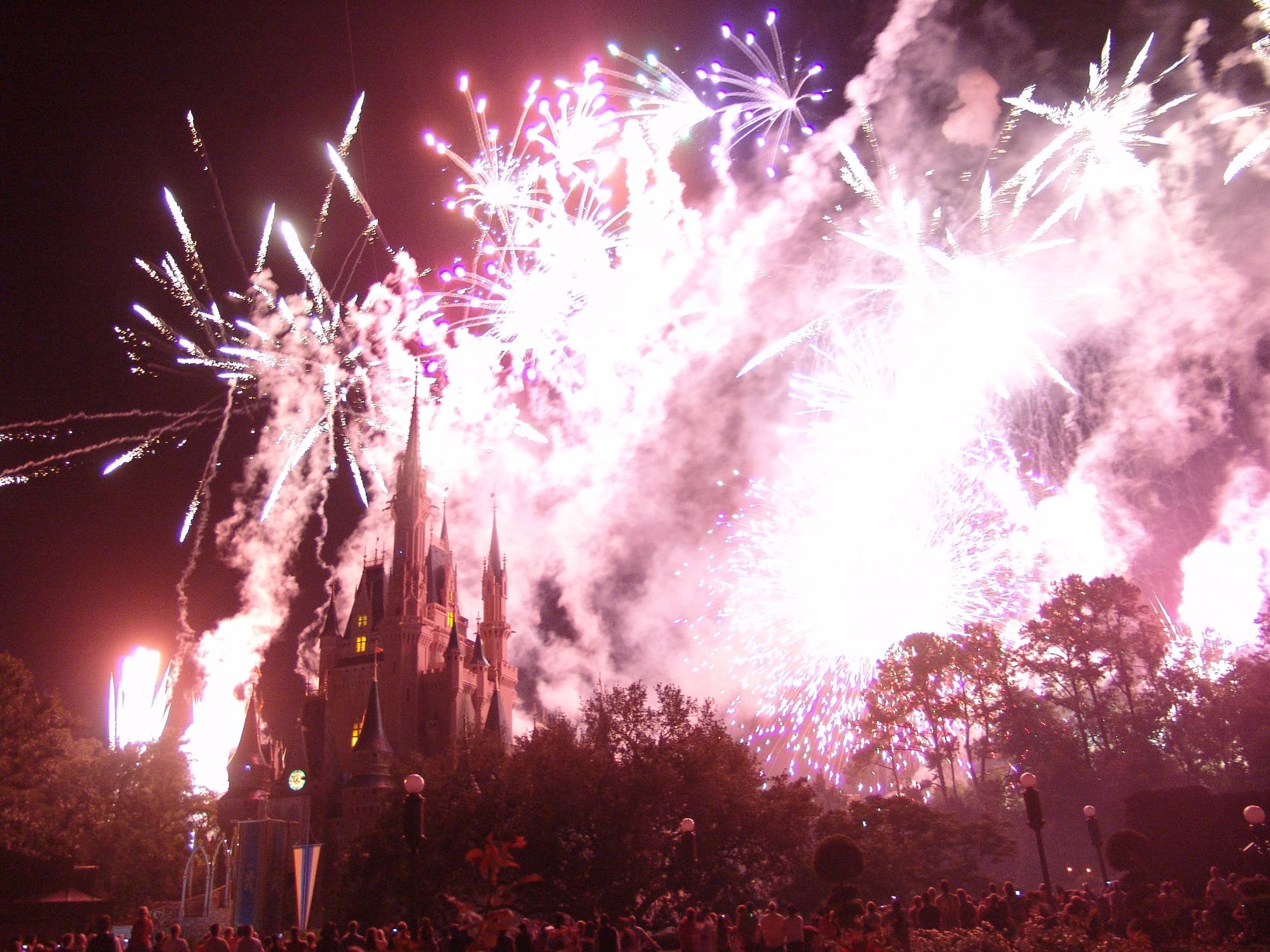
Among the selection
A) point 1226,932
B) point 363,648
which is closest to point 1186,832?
point 1226,932

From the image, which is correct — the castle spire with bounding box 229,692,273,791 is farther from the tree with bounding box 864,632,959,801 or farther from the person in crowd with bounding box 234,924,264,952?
the person in crowd with bounding box 234,924,264,952

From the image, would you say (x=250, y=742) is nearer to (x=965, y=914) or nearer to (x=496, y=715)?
(x=496, y=715)

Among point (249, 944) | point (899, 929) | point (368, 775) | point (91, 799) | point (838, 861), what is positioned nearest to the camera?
point (249, 944)

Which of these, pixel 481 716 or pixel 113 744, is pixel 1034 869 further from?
pixel 113 744

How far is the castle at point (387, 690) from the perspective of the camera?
64.1 m

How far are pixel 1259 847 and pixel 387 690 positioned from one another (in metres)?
63.8

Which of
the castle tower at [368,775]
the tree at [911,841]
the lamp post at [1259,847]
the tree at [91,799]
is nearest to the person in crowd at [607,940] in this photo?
the lamp post at [1259,847]

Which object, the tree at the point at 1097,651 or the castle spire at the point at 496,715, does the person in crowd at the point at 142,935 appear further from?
the castle spire at the point at 496,715

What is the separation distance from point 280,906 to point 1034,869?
4631 centimetres

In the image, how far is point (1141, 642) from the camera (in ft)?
157

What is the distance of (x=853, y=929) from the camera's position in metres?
17.5

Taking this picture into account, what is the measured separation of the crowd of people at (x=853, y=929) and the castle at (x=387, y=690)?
4524 centimetres

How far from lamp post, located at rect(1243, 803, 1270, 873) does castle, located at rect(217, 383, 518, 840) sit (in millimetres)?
47211

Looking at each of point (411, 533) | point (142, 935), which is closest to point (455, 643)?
point (411, 533)
